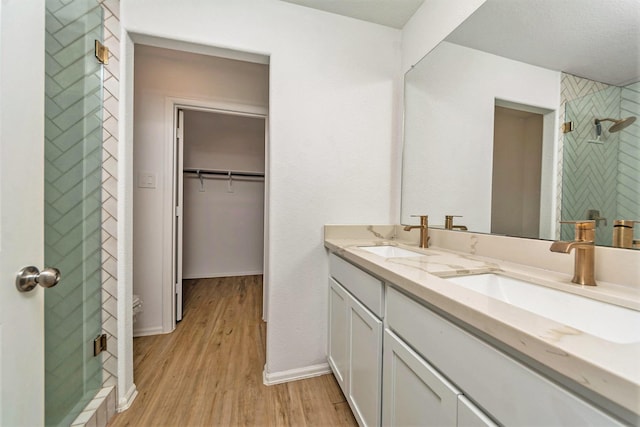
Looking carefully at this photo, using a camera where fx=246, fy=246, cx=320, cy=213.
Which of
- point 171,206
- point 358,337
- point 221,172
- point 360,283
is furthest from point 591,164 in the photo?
point 221,172

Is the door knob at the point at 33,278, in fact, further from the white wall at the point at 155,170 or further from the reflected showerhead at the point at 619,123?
the reflected showerhead at the point at 619,123

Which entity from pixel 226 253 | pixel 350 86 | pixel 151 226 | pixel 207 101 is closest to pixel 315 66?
pixel 350 86

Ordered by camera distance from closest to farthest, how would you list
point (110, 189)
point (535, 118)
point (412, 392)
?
1. point (412, 392)
2. point (535, 118)
3. point (110, 189)

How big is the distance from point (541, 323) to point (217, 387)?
165cm

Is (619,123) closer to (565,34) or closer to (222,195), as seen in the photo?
(565,34)

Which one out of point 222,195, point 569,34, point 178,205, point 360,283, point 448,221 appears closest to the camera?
point 569,34

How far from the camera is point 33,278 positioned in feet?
2.08

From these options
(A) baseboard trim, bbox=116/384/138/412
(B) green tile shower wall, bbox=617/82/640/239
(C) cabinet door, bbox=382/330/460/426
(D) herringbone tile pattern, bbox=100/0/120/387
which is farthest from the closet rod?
(B) green tile shower wall, bbox=617/82/640/239

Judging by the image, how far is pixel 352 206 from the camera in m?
1.63

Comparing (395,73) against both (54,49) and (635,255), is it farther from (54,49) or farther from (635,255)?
(54,49)

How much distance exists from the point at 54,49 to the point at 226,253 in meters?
2.88

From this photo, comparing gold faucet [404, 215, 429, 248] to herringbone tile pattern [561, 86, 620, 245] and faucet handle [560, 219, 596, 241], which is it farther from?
faucet handle [560, 219, 596, 241]

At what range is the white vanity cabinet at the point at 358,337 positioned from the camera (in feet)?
3.13

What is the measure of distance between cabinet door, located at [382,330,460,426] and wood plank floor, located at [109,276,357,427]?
0.56m
